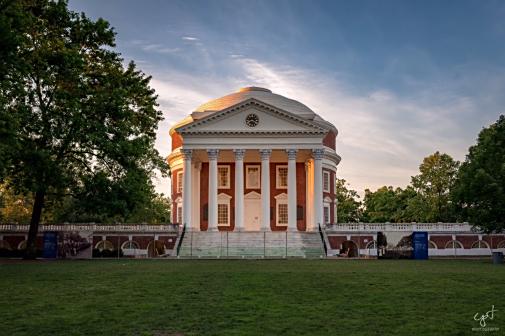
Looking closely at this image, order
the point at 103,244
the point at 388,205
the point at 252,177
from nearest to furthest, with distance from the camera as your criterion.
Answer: the point at 103,244 → the point at 252,177 → the point at 388,205

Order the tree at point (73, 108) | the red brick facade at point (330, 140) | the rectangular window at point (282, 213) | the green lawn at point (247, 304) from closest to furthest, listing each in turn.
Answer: the green lawn at point (247, 304)
the tree at point (73, 108)
the rectangular window at point (282, 213)
the red brick facade at point (330, 140)

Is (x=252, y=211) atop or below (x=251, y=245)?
atop

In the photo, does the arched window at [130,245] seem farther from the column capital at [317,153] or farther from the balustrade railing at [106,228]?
the column capital at [317,153]

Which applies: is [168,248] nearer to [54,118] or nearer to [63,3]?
[54,118]

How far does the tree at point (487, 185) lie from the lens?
34719mm

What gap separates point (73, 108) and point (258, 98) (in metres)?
33.3

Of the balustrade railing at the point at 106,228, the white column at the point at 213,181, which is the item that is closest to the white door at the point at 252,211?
the white column at the point at 213,181

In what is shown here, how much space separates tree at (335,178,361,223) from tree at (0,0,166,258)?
52431mm

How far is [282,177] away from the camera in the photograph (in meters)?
58.0

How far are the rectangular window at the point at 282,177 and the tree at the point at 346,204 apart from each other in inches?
1082

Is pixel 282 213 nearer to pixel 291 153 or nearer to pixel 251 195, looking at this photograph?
pixel 251 195

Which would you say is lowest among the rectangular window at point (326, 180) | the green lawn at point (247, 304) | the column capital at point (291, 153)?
the green lawn at point (247, 304)

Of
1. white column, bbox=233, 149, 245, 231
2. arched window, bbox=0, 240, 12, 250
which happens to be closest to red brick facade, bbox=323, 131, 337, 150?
white column, bbox=233, 149, 245, 231

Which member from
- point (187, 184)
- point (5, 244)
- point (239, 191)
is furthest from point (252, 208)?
point (5, 244)
